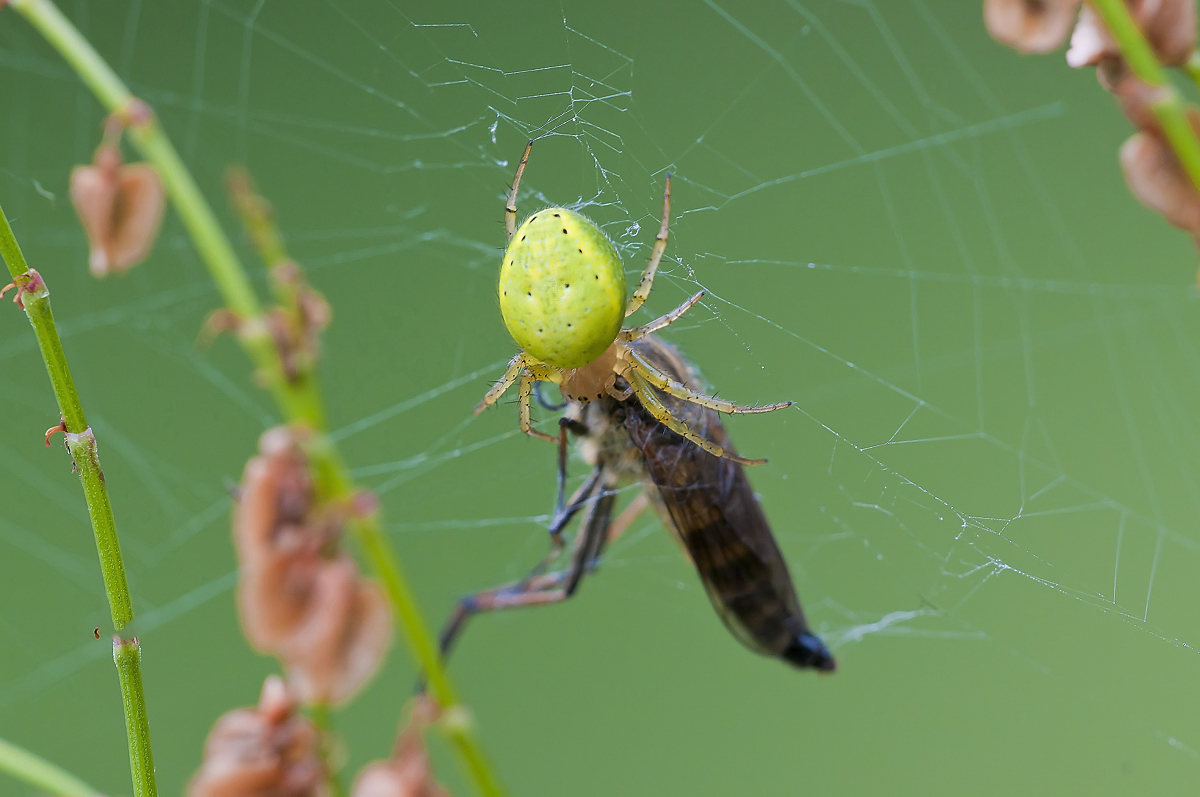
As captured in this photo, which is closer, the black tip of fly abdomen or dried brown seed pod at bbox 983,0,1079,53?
dried brown seed pod at bbox 983,0,1079,53

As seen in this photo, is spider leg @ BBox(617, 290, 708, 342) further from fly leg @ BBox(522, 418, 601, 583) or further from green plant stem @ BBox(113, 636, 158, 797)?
green plant stem @ BBox(113, 636, 158, 797)

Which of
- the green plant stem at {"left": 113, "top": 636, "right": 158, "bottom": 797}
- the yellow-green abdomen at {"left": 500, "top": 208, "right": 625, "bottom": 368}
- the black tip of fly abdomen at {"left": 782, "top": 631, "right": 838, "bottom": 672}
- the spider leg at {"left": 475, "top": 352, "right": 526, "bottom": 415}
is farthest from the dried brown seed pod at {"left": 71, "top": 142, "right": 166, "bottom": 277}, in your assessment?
the black tip of fly abdomen at {"left": 782, "top": 631, "right": 838, "bottom": 672}

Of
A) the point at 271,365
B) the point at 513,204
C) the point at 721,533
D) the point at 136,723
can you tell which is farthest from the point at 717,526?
the point at 271,365

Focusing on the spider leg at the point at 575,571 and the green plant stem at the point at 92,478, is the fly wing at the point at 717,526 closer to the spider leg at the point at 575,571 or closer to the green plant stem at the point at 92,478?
the spider leg at the point at 575,571

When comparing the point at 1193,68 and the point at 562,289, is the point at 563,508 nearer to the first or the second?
the point at 562,289

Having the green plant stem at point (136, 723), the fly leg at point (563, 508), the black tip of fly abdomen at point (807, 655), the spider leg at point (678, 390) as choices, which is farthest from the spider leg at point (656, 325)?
the green plant stem at point (136, 723)

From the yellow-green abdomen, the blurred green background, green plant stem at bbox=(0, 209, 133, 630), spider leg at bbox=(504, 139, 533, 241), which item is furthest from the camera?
the blurred green background

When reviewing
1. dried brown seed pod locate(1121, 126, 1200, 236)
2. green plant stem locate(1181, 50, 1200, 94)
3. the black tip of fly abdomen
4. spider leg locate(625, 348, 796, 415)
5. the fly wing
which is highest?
spider leg locate(625, 348, 796, 415)
